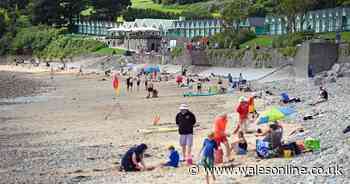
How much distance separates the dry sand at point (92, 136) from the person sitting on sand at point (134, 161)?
334 millimetres

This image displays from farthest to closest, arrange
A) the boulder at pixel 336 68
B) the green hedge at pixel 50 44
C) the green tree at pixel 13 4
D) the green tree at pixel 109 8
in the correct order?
the green tree at pixel 13 4
the green tree at pixel 109 8
the green hedge at pixel 50 44
the boulder at pixel 336 68

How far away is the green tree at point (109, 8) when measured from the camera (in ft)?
324

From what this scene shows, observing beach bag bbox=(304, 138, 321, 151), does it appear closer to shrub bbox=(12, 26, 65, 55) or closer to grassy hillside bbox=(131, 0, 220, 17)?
shrub bbox=(12, 26, 65, 55)

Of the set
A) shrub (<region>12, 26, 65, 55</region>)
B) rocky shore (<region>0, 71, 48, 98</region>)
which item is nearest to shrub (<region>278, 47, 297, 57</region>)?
rocky shore (<region>0, 71, 48, 98</region>)

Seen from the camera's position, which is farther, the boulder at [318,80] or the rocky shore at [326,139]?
the boulder at [318,80]

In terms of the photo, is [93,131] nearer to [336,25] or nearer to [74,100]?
[74,100]

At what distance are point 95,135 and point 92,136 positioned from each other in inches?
9.7

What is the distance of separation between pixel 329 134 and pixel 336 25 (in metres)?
38.5

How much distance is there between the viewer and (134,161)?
49.9 feet

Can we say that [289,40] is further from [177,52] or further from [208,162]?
A: [208,162]

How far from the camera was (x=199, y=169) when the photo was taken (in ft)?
47.9

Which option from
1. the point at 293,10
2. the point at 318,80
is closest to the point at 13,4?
the point at 293,10

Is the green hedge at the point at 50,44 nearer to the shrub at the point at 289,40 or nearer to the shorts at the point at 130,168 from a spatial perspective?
the shrub at the point at 289,40

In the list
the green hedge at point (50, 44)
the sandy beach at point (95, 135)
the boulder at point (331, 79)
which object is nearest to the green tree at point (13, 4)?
the green hedge at point (50, 44)
